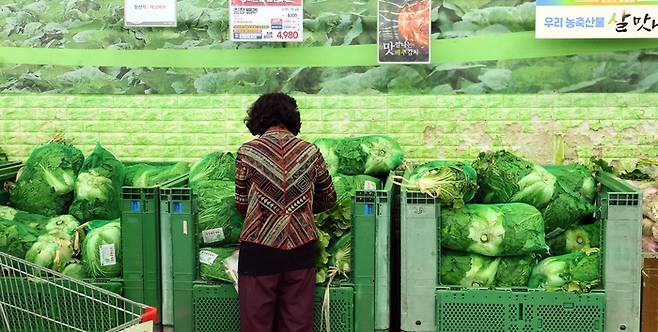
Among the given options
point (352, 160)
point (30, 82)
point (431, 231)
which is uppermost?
point (30, 82)

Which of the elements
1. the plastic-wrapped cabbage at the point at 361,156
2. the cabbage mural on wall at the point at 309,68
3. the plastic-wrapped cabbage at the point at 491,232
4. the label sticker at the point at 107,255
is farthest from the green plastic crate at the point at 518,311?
the cabbage mural on wall at the point at 309,68

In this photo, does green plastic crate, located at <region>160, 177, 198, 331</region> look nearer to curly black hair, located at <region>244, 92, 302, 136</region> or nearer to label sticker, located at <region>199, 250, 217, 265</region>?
label sticker, located at <region>199, 250, 217, 265</region>

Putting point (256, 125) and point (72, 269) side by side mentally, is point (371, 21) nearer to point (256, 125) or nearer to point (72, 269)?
point (256, 125)

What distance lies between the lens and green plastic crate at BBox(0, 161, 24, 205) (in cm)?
611

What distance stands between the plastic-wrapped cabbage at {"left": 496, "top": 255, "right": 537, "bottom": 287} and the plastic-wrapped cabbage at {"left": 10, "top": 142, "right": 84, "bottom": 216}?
2.99 m

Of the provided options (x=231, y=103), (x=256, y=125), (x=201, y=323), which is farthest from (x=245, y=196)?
(x=231, y=103)

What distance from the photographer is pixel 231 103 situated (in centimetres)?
698

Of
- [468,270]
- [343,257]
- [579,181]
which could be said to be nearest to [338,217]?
[343,257]

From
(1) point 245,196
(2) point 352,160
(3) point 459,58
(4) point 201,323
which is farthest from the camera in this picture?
(3) point 459,58

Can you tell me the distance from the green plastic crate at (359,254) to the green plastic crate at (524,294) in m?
0.12

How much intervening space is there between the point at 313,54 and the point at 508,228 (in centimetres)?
250

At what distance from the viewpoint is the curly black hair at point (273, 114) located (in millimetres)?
4805

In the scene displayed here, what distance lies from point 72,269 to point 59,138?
174 centimetres

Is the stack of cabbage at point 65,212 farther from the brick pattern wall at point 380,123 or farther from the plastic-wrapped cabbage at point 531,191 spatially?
the plastic-wrapped cabbage at point 531,191
